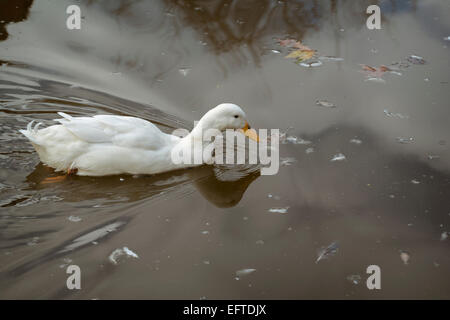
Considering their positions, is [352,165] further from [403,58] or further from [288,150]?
[403,58]

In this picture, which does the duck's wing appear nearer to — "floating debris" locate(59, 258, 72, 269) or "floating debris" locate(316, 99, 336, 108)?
"floating debris" locate(59, 258, 72, 269)

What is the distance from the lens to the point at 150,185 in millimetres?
3959

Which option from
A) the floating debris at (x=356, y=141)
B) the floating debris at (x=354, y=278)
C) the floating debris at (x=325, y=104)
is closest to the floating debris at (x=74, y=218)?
the floating debris at (x=354, y=278)

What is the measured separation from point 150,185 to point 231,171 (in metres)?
0.69

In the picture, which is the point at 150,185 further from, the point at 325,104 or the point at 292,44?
the point at 292,44

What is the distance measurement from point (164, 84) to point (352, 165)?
208 cm

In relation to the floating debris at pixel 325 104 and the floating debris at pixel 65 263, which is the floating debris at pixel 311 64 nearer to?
the floating debris at pixel 325 104

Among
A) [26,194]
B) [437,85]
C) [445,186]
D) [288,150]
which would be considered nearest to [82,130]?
[26,194]

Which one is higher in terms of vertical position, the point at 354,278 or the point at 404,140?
the point at 404,140

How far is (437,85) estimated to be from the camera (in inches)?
205

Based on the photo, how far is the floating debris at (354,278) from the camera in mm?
3174

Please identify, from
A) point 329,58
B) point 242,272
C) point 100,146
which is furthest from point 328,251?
point 329,58

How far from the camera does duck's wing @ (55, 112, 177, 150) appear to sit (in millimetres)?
3883

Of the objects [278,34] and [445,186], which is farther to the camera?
[278,34]
